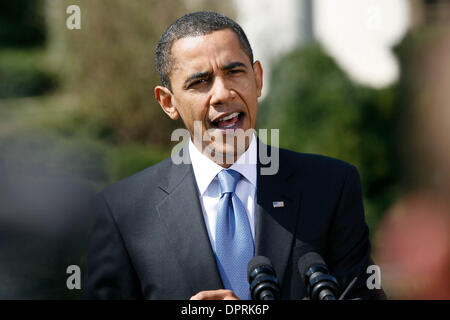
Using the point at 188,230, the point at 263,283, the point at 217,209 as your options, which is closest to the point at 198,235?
the point at 188,230

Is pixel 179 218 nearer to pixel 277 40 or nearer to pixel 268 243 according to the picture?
pixel 268 243

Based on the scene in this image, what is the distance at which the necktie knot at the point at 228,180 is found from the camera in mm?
2805

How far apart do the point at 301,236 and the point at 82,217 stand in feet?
12.7

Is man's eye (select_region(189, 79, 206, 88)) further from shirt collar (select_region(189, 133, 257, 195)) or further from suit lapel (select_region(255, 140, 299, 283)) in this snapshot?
suit lapel (select_region(255, 140, 299, 283))

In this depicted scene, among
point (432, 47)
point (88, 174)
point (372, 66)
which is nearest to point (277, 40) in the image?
point (372, 66)

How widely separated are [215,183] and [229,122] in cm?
34

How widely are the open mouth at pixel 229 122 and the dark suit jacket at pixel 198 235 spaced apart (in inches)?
12.7

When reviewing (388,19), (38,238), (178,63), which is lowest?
(38,238)

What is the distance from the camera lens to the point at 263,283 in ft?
7.20

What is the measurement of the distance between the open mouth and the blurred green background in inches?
141

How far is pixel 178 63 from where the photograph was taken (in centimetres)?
272

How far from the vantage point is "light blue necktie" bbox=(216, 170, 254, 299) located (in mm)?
2715

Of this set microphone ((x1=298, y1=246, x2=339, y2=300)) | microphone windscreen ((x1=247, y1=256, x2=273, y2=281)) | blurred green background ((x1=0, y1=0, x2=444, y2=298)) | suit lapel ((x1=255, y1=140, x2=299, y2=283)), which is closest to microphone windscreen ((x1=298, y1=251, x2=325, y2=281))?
microphone ((x1=298, y1=246, x2=339, y2=300))

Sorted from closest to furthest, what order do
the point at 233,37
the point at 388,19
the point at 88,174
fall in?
1. the point at 233,37
2. the point at 88,174
3. the point at 388,19
